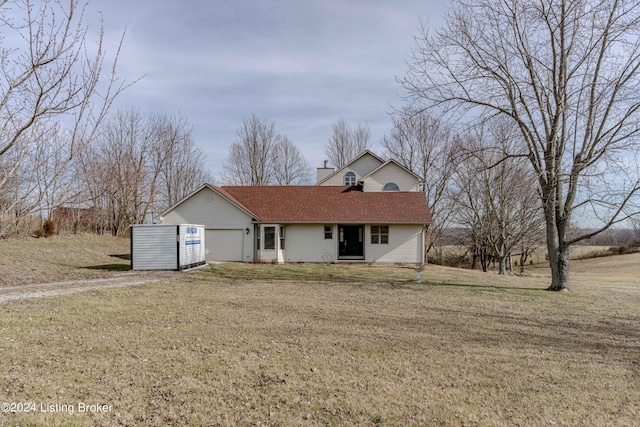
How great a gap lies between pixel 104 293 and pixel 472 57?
1467 cm

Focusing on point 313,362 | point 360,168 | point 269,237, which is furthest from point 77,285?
point 360,168

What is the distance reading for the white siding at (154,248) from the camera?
55.6ft

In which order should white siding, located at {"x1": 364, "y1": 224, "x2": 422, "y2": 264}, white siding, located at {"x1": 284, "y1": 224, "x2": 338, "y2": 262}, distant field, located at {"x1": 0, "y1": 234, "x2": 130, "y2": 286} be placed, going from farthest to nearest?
white siding, located at {"x1": 284, "y1": 224, "x2": 338, "y2": 262} → white siding, located at {"x1": 364, "y1": 224, "x2": 422, "y2": 264} → distant field, located at {"x1": 0, "y1": 234, "x2": 130, "y2": 286}

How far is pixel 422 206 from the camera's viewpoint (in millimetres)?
24703

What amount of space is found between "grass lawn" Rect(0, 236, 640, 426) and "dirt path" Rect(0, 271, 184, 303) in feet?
3.04

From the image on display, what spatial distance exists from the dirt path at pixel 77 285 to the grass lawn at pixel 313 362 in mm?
928

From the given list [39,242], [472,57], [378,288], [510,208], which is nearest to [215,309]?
[378,288]

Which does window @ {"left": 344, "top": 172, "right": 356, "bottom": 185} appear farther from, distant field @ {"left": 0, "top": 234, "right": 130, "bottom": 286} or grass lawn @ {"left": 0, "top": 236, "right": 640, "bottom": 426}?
grass lawn @ {"left": 0, "top": 236, "right": 640, "bottom": 426}

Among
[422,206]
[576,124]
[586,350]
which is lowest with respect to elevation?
[586,350]

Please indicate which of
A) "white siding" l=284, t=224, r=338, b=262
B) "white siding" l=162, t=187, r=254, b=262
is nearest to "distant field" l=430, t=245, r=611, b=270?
"white siding" l=284, t=224, r=338, b=262

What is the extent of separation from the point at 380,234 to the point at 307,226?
4494 mm

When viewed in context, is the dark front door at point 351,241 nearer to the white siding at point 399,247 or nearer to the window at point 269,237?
the white siding at point 399,247

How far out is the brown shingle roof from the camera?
23.8 metres

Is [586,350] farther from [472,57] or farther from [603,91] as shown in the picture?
[472,57]
